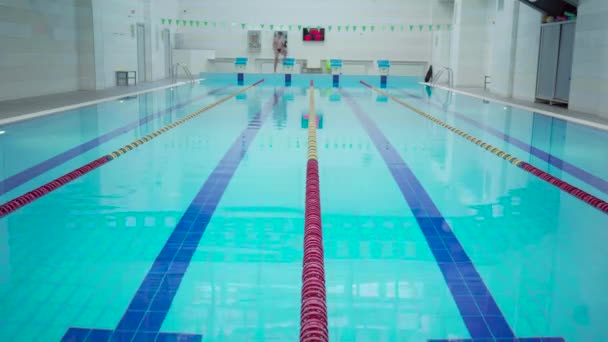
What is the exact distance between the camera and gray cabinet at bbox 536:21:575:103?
39.5 feet

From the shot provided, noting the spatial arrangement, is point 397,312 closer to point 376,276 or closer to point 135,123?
point 376,276

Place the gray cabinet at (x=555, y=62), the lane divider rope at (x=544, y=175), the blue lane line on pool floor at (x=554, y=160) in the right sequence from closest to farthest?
the lane divider rope at (x=544, y=175) < the blue lane line on pool floor at (x=554, y=160) < the gray cabinet at (x=555, y=62)

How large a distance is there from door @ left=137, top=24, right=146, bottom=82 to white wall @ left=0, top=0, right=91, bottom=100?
481 cm

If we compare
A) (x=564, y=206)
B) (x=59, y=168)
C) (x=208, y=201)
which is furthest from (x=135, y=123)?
(x=564, y=206)

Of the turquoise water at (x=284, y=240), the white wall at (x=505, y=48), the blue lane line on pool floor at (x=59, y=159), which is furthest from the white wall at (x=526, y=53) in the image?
the blue lane line on pool floor at (x=59, y=159)

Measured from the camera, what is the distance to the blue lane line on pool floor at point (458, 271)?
2426 millimetres

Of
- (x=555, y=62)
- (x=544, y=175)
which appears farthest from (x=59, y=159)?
(x=555, y=62)

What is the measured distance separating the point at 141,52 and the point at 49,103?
905 centimetres

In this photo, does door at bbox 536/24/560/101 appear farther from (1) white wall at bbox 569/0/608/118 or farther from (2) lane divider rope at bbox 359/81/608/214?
(2) lane divider rope at bbox 359/81/608/214

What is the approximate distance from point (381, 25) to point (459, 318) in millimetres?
22984

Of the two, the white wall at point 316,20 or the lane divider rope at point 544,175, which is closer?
the lane divider rope at point 544,175

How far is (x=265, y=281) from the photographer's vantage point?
→ 9.54ft

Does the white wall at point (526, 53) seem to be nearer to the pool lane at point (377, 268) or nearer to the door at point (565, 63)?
the door at point (565, 63)

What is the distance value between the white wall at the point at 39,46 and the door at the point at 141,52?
4.81 m
